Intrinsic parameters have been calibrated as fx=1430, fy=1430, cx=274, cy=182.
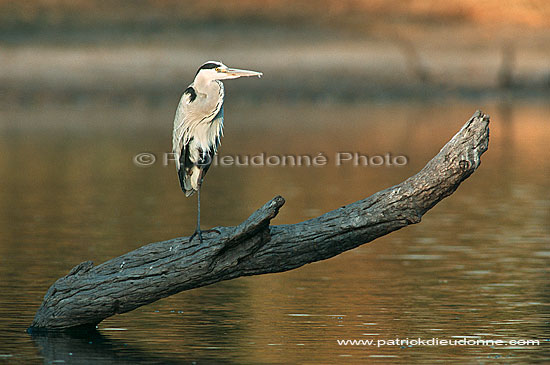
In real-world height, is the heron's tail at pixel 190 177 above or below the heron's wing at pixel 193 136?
below

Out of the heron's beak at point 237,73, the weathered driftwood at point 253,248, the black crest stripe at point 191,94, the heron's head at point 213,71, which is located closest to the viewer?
the heron's beak at point 237,73

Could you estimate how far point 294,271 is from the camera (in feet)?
54.2

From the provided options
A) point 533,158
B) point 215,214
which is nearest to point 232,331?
point 215,214

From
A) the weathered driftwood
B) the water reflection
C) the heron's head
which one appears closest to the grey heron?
the heron's head

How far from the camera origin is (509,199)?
2525cm

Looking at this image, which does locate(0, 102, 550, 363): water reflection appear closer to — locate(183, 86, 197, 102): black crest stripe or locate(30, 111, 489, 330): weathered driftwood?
locate(30, 111, 489, 330): weathered driftwood

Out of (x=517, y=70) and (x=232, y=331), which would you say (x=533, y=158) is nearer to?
(x=232, y=331)

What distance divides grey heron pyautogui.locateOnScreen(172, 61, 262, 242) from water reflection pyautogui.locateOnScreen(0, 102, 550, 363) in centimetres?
135

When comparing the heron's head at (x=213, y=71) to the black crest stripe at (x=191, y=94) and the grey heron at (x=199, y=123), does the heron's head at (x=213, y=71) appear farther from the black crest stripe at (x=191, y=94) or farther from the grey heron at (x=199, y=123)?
the black crest stripe at (x=191, y=94)

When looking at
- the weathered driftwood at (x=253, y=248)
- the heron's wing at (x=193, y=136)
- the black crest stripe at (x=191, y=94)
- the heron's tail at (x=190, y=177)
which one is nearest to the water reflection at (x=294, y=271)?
the weathered driftwood at (x=253, y=248)

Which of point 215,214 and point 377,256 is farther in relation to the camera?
point 215,214

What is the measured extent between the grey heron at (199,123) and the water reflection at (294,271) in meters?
1.35

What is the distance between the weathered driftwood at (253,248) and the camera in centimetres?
1173

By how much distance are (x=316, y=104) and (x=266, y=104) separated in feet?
9.83
